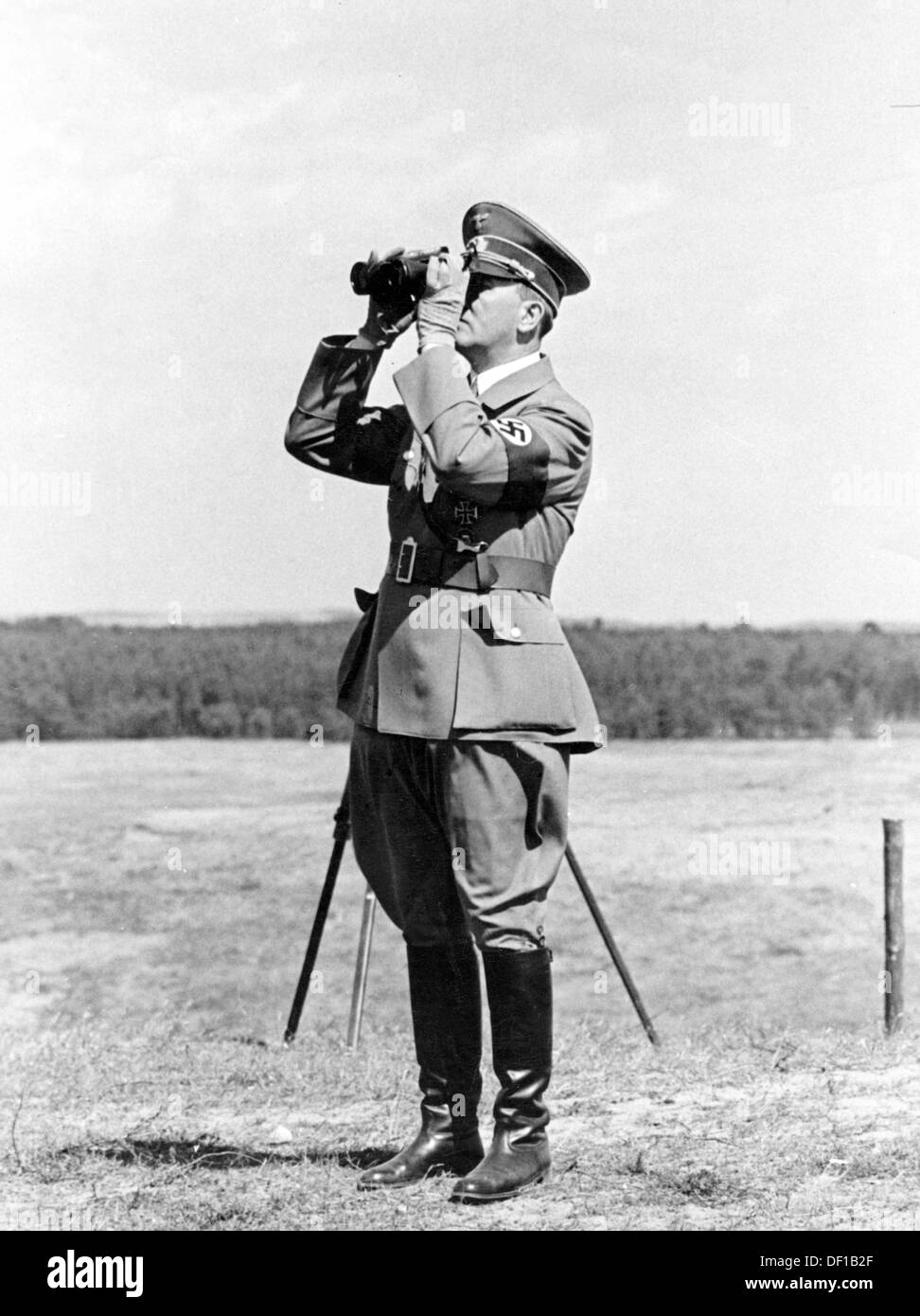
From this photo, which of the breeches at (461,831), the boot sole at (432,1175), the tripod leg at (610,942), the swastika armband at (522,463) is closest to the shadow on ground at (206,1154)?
the boot sole at (432,1175)

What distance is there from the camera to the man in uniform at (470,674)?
13.3 ft

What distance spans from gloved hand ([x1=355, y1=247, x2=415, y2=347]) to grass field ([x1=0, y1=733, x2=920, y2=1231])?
2.12 metres

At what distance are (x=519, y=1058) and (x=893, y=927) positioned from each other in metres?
3.05

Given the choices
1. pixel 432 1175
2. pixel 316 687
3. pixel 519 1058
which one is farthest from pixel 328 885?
pixel 316 687

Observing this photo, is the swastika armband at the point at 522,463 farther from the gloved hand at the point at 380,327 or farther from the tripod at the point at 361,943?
the tripod at the point at 361,943

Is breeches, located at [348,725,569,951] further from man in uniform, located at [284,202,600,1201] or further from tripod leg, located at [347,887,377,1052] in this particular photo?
tripod leg, located at [347,887,377,1052]

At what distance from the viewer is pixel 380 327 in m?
4.36

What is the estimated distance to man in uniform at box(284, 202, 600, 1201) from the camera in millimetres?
4055

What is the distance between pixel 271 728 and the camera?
20391mm

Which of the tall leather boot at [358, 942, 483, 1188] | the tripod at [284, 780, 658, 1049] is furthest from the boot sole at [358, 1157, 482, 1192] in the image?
the tripod at [284, 780, 658, 1049]

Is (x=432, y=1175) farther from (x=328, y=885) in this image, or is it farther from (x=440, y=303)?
(x=440, y=303)
